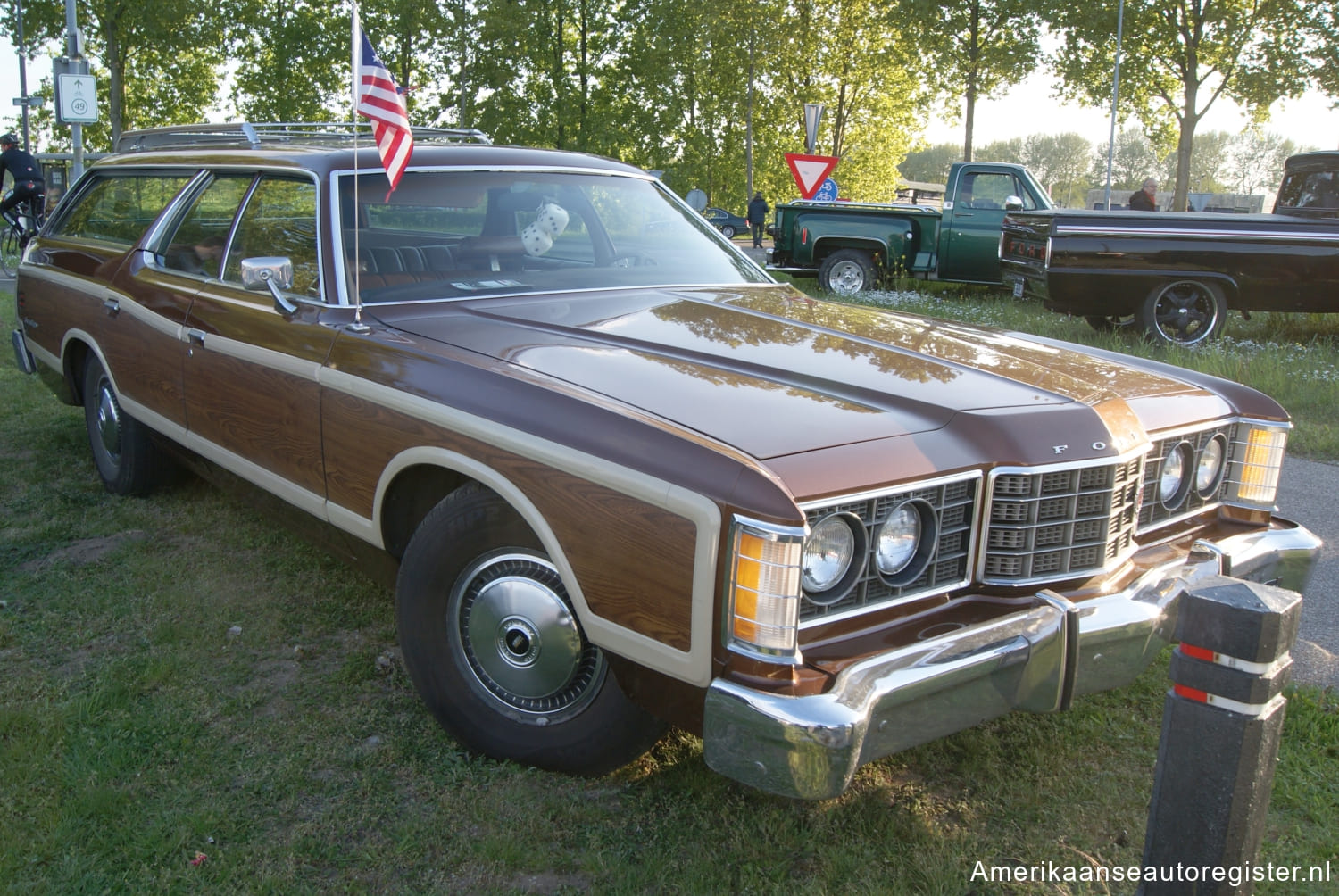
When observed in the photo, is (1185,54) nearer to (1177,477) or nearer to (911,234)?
(911,234)

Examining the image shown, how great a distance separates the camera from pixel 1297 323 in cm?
1048

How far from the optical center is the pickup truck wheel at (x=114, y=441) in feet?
15.5

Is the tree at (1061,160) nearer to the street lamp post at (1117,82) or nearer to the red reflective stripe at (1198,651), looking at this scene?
the street lamp post at (1117,82)

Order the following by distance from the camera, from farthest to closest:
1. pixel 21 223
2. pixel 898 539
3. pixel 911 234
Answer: pixel 21 223
pixel 911 234
pixel 898 539

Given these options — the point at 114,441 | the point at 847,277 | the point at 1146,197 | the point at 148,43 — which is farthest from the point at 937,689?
the point at 148,43

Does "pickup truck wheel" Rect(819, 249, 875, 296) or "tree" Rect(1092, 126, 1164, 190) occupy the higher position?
"tree" Rect(1092, 126, 1164, 190)

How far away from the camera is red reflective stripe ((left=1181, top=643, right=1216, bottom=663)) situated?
74.0 inches

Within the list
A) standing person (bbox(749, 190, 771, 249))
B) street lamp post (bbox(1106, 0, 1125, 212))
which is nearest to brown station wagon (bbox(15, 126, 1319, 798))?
street lamp post (bbox(1106, 0, 1125, 212))

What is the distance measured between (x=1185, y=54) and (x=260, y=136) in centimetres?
2221

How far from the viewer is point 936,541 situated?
242 centimetres

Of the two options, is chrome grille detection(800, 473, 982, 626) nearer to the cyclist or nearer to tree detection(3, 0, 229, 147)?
the cyclist

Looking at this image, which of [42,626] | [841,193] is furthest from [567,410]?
[841,193]

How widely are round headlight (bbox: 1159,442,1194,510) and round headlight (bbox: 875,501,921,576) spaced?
950 millimetres

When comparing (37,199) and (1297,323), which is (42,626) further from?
(37,199)
